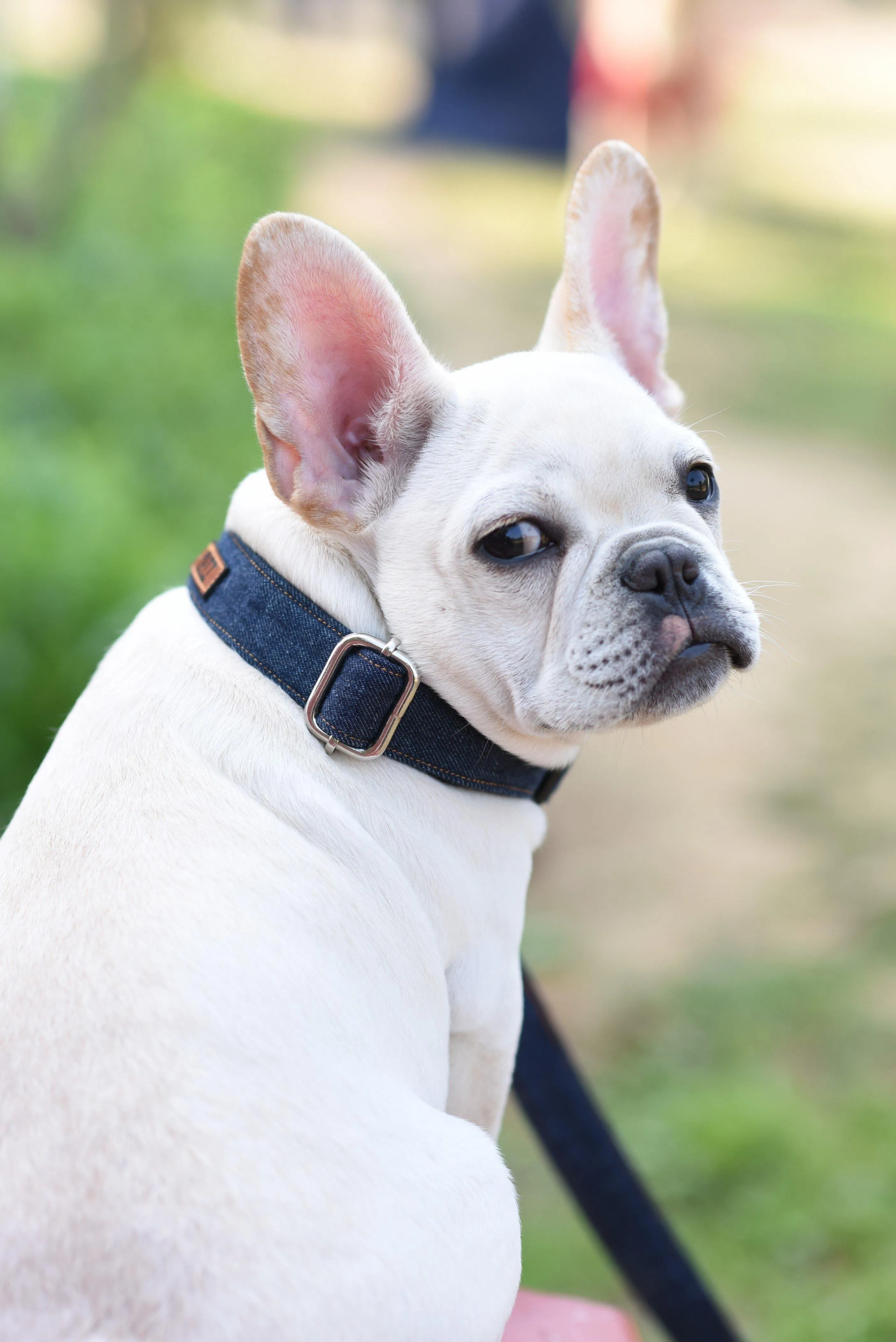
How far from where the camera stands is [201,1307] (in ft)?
4.39

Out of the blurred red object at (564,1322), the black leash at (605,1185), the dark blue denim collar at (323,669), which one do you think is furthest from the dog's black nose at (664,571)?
the blurred red object at (564,1322)

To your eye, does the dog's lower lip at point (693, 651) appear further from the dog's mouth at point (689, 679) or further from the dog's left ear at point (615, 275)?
the dog's left ear at point (615, 275)

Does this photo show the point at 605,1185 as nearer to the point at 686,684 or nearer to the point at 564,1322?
the point at 564,1322

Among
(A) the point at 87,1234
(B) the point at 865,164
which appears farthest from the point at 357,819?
(B) the point at 865,164

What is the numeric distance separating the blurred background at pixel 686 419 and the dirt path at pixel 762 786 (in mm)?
19

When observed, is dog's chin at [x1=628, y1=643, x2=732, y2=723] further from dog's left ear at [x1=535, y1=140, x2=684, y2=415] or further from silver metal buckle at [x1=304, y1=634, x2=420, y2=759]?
A: dog's left ear at [x1=535, y1=140, x2=684, y2=415]

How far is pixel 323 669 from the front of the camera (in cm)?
172

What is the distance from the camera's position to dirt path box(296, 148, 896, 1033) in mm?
4785

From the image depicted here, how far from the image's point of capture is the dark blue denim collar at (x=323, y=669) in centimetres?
171

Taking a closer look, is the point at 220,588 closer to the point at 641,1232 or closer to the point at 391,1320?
the point at 391,1320

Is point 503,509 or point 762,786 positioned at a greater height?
point 503,509

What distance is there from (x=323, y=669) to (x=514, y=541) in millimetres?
323

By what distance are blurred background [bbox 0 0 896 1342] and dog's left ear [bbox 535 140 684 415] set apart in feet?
1.63

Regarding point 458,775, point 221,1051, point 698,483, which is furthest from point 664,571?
point 221,1051
